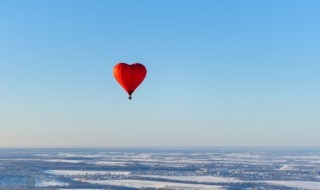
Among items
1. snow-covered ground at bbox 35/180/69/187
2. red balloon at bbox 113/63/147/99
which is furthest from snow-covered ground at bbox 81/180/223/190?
red balloon at bbox 113/63/147/99

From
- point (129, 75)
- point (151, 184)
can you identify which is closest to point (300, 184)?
point (151, 184)

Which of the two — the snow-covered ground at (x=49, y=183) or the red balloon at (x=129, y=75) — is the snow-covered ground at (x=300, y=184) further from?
the red balloon at (x=129, y=75)

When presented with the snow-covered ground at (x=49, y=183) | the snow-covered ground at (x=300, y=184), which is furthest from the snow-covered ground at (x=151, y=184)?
the snow-covered ground at (x=300, y=184)

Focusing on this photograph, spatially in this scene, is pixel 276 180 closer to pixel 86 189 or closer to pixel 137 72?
pixel 86 189

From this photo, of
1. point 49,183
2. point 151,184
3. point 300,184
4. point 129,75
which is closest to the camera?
point 129,75

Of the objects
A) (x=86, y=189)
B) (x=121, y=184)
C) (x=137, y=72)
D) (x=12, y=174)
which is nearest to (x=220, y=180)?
(x=121, y=184)

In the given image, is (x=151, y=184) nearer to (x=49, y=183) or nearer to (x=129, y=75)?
(x=49, y=183)

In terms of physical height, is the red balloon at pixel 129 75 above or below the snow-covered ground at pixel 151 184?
above

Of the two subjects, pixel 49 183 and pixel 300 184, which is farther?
pixel 300 184

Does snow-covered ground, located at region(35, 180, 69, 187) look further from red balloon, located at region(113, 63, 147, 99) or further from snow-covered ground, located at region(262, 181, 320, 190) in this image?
red balloon, located at region(113, 63, 147, 99)
